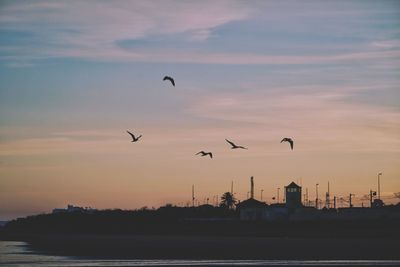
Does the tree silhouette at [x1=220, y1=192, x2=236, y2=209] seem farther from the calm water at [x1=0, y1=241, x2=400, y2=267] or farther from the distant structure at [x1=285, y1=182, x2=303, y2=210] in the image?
the calm water at [x1=0, y1=241, x2=400, y2=267]

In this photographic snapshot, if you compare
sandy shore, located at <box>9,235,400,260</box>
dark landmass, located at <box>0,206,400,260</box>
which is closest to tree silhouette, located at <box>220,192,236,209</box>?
dark landmass, located at <box>0,206,400,260</box>

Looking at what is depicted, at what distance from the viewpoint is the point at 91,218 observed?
385 ft

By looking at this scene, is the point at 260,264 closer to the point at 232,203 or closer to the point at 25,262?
the point at 25,262

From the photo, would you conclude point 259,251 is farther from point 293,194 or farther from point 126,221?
point 126,221

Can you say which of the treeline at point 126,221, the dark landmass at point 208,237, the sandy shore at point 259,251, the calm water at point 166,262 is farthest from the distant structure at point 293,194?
the calm water at point 166,262

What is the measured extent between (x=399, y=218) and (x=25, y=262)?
174ft

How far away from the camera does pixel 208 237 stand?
6906 cm

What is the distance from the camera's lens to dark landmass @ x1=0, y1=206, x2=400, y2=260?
1774 inches

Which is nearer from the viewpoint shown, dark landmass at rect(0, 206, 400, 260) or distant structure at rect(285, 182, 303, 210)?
dark landmass at rect(0, 206, 400, 260)

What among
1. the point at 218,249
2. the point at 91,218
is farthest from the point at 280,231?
the point at 91,218

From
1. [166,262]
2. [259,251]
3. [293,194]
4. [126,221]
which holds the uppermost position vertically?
[293,194]

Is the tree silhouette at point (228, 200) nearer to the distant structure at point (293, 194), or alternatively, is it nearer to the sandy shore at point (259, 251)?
the distant structure at point (293, 194)

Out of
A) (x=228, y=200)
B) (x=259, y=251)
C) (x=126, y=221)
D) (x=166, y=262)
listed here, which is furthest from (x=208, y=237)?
(x=228, y=200)

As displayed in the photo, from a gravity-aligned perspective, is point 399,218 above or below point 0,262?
above
